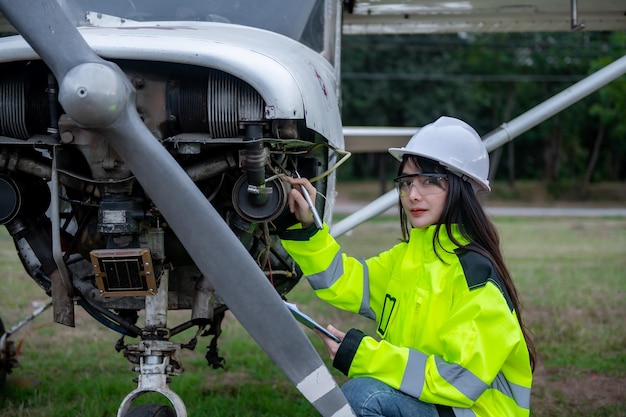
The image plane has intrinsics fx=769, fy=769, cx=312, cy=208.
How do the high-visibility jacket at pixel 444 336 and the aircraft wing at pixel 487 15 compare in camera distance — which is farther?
the aircraft wing at pixel 487 15

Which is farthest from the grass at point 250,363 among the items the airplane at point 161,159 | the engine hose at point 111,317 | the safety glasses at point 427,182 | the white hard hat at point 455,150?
the white hard hat at point 455,150

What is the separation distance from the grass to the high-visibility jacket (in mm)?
1821

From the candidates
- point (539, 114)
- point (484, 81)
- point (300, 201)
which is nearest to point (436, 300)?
point (300, 201)

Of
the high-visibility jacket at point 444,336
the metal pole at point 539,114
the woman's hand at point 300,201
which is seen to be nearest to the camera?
the high-visibility jacket at point 444,336

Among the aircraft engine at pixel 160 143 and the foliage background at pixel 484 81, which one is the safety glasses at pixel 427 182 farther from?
the foliage background at pixel 484 81

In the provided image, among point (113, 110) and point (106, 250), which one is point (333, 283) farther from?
point (113, 110)

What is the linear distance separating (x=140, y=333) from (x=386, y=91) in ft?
112

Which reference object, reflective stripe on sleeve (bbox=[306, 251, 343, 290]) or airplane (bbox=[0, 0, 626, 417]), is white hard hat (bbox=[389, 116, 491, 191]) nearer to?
airplane (bbox=[0, 0, 626, 417])

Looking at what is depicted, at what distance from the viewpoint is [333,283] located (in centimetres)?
324

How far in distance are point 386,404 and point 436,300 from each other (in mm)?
413

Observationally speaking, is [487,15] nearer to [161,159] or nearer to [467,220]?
[467,220]

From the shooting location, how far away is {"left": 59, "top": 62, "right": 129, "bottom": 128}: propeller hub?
2.29 m

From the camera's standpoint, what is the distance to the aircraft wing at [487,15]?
6191mm

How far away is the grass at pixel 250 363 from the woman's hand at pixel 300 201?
6.00ft
